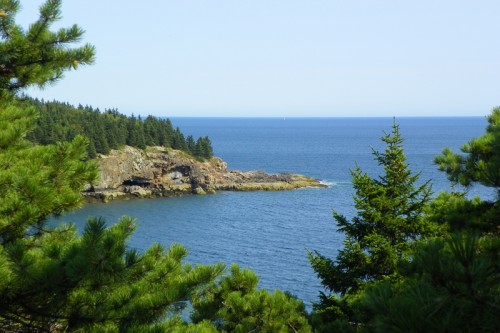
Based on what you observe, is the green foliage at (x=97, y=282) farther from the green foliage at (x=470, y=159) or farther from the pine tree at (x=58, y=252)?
the green foliage at (x=470, y=159)

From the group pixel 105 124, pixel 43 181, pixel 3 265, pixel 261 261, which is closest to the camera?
pixel 3 265

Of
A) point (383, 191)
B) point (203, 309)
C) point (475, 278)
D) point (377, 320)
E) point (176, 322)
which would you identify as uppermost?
point (475, 278)

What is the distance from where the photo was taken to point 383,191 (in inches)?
458

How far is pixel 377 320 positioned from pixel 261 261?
37100mm

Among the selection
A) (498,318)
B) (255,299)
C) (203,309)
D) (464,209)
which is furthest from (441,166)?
(498,318)

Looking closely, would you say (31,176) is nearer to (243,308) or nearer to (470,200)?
(243,308)

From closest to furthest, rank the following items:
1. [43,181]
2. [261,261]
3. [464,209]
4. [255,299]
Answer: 1. [43,181]
2. [464,209]
3. [255,299]
4. [261,261]

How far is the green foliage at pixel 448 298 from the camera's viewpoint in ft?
7.72

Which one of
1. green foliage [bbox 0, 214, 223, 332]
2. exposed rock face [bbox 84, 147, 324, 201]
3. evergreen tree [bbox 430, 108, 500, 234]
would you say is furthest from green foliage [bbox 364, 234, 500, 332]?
exposed rock face [bbox 84, 147, 324, 201]

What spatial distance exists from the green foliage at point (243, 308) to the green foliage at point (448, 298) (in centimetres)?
729

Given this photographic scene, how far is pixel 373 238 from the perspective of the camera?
11016 millimetres

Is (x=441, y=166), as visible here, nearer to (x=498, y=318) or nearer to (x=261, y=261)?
(x=498, y=318)

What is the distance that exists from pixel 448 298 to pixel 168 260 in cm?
453

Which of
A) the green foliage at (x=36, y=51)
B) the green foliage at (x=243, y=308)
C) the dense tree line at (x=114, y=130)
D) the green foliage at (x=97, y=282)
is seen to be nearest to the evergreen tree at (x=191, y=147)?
the dense tree line at (x=114, y=130)
